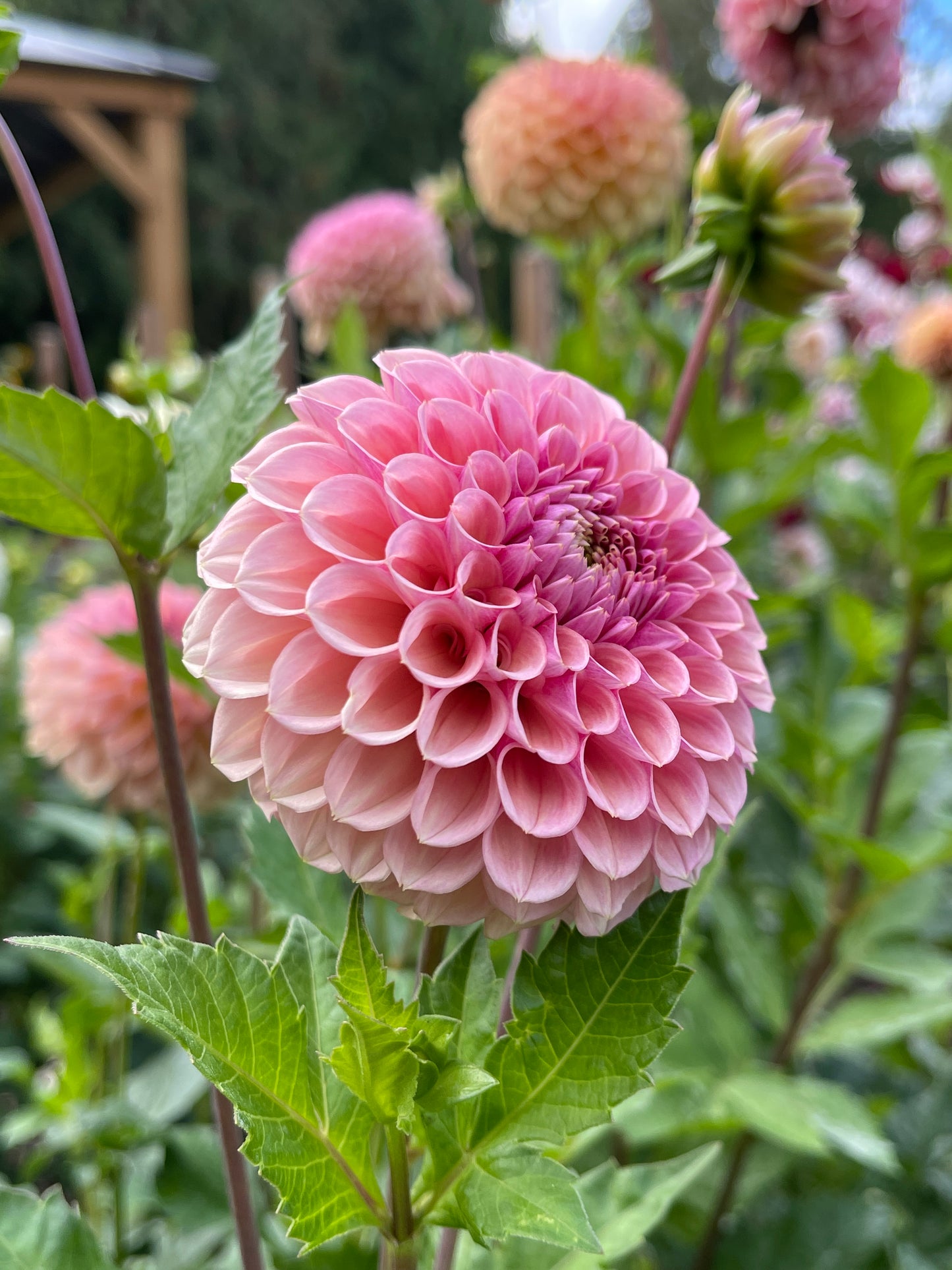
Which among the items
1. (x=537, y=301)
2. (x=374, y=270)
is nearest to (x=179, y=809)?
(x=374, y=270)

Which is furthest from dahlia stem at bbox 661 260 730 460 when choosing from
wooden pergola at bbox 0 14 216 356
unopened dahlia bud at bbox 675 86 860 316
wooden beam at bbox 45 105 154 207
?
wooden beam at bbox 45 105 154 207

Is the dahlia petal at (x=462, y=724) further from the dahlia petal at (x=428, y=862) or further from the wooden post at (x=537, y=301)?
the wooden post at (x=537, y=301)

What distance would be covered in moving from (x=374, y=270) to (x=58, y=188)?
14.8 ft

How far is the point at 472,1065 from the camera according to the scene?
0.34 meters

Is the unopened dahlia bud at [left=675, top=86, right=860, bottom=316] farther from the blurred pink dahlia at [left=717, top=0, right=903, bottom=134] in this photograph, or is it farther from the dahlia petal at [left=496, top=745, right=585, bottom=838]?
the blurred pink dahlia at [left=717, top=0, right=903, bottom=134]

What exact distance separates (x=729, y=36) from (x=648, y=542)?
2.93 ft

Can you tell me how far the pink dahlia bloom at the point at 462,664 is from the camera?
306 millimetres

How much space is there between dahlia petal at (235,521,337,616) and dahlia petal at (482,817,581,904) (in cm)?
9

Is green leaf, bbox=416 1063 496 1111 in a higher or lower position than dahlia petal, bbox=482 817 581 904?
lower

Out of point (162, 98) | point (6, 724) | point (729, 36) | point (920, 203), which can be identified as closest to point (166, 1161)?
point (729, 36)

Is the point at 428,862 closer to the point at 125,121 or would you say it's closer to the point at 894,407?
the point at 894,407

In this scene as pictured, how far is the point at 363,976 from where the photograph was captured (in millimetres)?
330

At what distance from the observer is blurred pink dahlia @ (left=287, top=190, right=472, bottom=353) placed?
126 centimetres

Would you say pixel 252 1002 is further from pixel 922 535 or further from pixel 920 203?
pixel 920 203
